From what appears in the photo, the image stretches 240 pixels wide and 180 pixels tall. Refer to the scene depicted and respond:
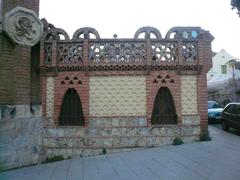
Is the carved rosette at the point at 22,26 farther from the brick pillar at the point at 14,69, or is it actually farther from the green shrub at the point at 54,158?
the green shrub at the point at 54,158

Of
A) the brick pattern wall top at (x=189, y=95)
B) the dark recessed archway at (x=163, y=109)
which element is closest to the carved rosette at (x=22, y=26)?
the dark recessed archway at (x=163, y=109)

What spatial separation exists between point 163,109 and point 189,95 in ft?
3.64

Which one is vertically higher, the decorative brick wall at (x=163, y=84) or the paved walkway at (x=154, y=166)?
the decorative brick wall at (x=163, y=84)

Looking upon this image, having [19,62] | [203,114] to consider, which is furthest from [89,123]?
[203,114]

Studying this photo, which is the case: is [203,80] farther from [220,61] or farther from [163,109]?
[220,61]

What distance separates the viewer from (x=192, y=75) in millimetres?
12008

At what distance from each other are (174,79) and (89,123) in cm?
357

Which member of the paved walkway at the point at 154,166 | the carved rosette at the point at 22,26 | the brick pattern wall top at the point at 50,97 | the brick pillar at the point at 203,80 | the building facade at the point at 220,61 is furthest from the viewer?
the building facade at the point at 220,61

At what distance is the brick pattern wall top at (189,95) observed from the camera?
468 inches

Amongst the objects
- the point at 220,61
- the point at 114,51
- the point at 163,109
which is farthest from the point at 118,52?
the point at 220,61

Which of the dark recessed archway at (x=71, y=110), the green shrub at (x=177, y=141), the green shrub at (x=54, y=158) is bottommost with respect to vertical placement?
the green shrub at (x=54, y=158)

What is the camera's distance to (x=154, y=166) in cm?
873

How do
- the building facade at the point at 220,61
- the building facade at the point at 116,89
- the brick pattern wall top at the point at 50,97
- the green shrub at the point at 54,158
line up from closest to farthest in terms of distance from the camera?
1. the green shrub at the point at 54,158
2. the building facade at the point at 116,89
3. the brick pattern wall top at the point at 50,97
4. the building facade at the point at 220,61

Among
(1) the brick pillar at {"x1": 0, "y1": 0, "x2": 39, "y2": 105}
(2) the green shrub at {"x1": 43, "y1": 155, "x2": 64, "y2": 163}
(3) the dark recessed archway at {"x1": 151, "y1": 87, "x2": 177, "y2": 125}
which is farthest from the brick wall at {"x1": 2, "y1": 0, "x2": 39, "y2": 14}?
(3) the dark recessed archway at {"x1": 151, "y1": 87, "x2": 177, "y2": 125}
